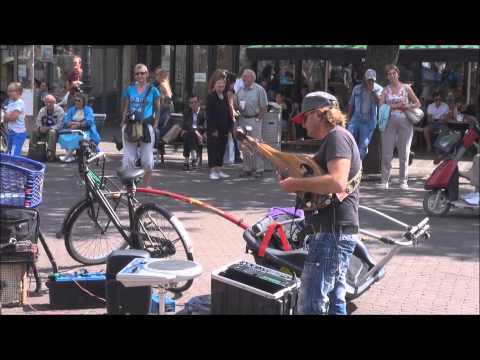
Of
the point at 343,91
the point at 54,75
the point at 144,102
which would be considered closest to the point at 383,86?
the point at 144,102

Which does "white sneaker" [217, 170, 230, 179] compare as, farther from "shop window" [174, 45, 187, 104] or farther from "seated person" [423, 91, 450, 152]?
"shop window" [174, 45, 187, 104]

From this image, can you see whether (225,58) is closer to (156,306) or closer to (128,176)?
(128,176)

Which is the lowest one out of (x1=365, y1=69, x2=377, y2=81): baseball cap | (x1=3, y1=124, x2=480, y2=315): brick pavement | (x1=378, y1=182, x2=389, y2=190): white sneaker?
(x1=3, y1=124, x2=480, y2=315): brick pavement

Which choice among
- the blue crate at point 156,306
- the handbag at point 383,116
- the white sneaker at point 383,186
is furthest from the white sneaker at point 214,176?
the blue crate at point 156,306

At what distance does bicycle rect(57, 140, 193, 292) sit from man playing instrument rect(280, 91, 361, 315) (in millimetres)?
1730

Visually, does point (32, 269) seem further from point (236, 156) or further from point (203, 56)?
point (203, 56)

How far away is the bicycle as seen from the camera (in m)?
6.36

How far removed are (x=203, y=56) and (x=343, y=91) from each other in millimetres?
3817

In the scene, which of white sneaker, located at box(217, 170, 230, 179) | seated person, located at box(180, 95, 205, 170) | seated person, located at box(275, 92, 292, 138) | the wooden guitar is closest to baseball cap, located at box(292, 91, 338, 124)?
the wooden guitar

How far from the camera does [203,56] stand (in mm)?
20484

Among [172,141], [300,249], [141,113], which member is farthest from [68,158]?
[300,249]

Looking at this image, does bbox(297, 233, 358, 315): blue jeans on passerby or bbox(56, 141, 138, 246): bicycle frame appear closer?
bbox(297, 233, 358, 315): blue jeans on passerby

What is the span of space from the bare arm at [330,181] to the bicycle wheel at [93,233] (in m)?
2.55

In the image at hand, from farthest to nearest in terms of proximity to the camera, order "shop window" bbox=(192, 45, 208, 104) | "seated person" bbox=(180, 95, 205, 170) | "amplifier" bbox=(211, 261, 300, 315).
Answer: "shop window" bbox=(192, 45, 208, 104), "seated person" bbox=(180, 95, 205, 170), "amplifier" bbox=(211, 261, 300, 315)
